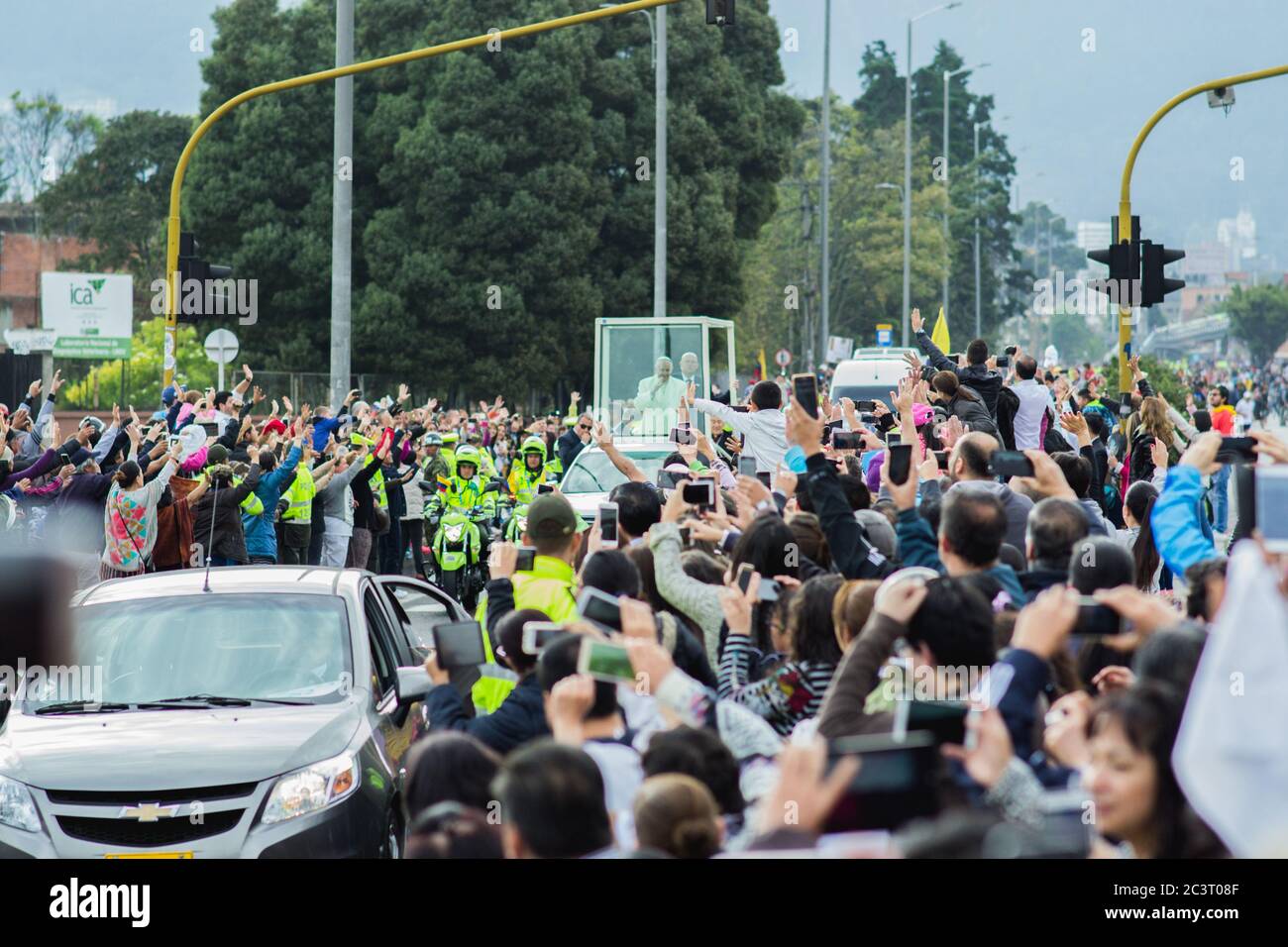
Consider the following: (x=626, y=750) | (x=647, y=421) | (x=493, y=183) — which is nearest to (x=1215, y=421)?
(x=647, y=421)

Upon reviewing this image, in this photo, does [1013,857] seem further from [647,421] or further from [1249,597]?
[647,421]

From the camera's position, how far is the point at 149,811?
6660 millimetres

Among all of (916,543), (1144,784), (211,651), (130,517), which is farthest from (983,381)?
(1144,784)

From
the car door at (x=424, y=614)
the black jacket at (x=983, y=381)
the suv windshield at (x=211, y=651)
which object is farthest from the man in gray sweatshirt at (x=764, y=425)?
the suv windshield at (x=211, y=651)

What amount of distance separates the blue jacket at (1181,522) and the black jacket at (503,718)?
6.62 feet

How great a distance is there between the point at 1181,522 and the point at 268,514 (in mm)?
10719

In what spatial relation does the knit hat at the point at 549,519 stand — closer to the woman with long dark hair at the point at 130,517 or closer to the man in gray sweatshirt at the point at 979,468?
the man in gray sweatshirt at the point at 979,468

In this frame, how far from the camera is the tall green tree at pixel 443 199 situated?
39094 mm

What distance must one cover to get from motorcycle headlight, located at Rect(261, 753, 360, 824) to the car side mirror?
46 cm

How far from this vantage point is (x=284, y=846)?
6672mm

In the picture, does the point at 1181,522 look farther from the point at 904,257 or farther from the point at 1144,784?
the point at 904,257

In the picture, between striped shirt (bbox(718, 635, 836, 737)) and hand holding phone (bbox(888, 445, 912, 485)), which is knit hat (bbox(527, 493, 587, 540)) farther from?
striped shirt (bbox(718, 635, 836, 737))

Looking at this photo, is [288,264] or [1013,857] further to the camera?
[288,264]

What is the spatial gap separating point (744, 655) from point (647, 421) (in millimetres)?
16789
